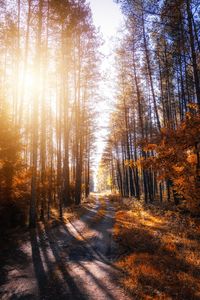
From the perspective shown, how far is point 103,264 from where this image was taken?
7.53 meters

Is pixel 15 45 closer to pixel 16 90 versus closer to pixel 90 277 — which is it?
pixel 16 90

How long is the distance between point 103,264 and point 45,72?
465 inches

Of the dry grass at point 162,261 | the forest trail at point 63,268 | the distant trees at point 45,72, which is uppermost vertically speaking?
the distant trees at point 45,72

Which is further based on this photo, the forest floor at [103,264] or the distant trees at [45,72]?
the distant trees at [45,72]

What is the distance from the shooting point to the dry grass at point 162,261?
542 centimetres

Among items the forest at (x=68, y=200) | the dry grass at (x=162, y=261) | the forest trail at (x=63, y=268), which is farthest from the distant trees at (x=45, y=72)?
the dry grass at (x=162, y=261)

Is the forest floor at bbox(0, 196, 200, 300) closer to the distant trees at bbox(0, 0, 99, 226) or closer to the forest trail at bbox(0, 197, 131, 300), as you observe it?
the forest trail at bbox(0, 197, 131, 300)

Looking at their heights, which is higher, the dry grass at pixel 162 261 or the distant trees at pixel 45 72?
the distant trees at pixel 45 72

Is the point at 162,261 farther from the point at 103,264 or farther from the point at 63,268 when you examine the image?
the point at 63,268

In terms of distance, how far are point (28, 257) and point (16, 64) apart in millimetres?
16170

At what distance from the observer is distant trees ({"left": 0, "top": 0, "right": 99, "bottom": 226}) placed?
14.2 meters

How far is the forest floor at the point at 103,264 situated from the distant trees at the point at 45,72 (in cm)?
344

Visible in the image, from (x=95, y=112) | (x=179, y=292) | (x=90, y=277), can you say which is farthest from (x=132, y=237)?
(x=95, y=112)

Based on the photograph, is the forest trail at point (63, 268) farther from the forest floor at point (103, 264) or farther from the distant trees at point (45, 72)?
the distant trees at point (45, 72)
